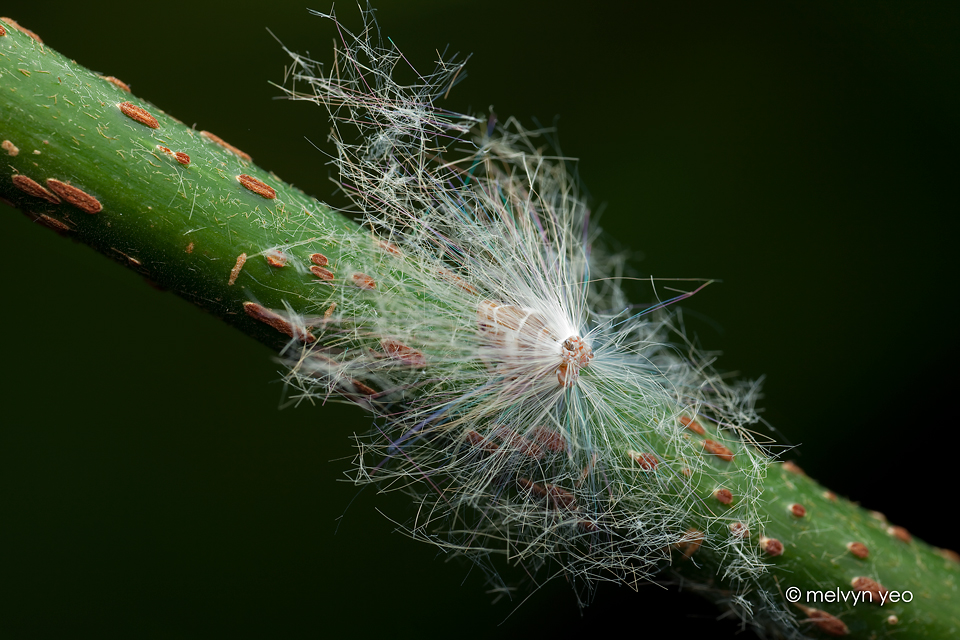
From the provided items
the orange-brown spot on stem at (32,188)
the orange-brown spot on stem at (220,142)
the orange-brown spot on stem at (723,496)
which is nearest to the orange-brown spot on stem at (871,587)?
the orange-brown spot on stem at (723,496)

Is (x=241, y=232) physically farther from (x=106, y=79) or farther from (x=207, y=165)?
(x=106, y=79)

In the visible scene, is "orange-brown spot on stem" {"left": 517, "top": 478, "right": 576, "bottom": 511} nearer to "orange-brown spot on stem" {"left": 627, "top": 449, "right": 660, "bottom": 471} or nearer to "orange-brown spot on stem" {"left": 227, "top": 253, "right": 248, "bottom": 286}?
"orange-brown spot on stem" {"left": 627, "top": 449, "right": 660, "bottom": 471}

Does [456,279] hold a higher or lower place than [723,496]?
higher

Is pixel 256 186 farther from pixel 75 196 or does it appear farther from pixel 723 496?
pixel 723 496

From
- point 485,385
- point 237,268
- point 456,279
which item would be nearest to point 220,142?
point 237,268

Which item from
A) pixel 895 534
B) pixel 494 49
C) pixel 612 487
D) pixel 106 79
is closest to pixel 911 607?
pixel 895 534

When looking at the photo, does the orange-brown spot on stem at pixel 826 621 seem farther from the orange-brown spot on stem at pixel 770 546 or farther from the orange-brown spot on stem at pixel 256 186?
the orange-brown spot on stem at pixel 256 186
